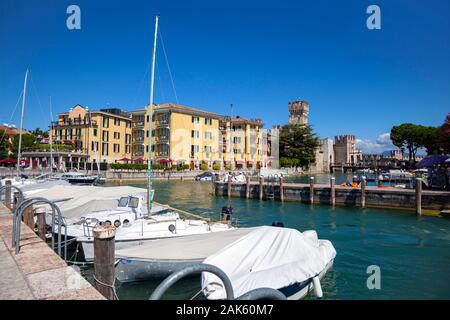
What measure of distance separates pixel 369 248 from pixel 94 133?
6475 centimetres

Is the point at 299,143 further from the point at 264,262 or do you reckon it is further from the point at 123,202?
the point at 264,262

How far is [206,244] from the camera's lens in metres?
10.2

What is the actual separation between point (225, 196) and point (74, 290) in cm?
3532

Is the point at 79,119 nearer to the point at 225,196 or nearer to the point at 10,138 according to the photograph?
the point at 10,138

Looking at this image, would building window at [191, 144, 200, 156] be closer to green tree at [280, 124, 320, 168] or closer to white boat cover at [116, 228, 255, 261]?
green tree at [280, 124, 320, 168]

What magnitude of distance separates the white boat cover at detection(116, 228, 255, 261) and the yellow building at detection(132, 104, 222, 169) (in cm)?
5923

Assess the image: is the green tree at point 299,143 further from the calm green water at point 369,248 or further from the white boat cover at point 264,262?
the white boat cover at point 264,262

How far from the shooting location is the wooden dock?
4.81 metres

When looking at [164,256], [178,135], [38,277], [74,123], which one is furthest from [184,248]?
[74,123]

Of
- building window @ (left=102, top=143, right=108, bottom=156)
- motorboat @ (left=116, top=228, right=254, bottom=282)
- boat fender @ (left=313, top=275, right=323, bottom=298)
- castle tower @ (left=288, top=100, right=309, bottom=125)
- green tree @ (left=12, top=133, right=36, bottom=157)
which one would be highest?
castle tower @ (left=288, top=100, right=309, bottom=125)

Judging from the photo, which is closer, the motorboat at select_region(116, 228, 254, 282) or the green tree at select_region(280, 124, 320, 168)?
the motorboat at select_region(116, 228, 254, 282)

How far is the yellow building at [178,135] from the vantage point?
69938 mm

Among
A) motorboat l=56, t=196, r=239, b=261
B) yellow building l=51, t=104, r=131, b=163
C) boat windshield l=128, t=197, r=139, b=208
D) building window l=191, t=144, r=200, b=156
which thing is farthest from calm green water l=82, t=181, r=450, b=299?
yellow building l=51, t=104, r=131, b=163

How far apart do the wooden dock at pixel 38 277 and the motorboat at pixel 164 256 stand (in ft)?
9.73
